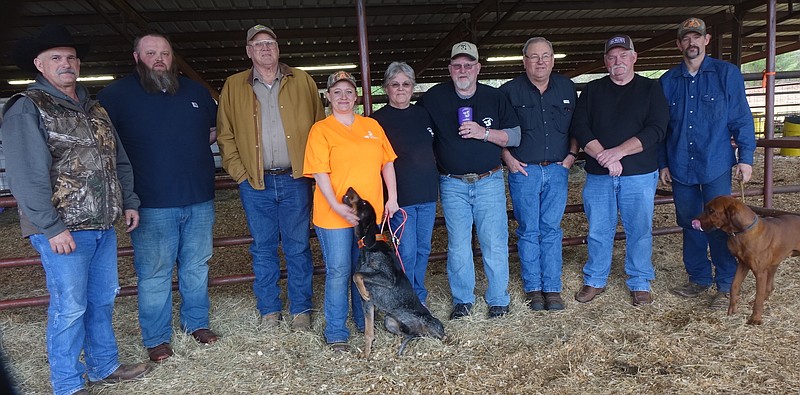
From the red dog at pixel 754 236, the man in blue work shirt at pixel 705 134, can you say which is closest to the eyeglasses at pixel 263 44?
the man in blue work shirt at pixel 705 134

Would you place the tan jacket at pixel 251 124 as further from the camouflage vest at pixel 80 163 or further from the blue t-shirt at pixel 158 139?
the camouflage vest at pixel 80 163

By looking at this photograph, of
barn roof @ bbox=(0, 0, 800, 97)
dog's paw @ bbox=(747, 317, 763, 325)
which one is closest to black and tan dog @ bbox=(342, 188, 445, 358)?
dog's paw @ bbox=(747, 317, 763, 325)

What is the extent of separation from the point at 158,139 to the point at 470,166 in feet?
6.73

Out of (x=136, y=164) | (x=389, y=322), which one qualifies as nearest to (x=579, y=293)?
(x=389, y=322)

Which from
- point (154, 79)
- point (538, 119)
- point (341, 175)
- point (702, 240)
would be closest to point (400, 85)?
point (341, 175)

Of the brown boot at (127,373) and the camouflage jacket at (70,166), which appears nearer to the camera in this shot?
the camouflage jacket at (70,166)

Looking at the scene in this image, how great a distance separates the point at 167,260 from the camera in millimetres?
3469

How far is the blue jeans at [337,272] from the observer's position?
3.42 meters

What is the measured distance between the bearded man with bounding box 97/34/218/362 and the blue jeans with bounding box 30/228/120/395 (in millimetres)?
293

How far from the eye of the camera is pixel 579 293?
14.1ft

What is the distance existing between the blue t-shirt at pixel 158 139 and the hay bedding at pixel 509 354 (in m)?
1.04

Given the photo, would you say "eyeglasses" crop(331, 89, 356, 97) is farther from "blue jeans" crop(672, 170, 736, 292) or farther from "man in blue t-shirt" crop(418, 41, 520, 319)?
"blue jeans" crop(672, 170, 736, 292)

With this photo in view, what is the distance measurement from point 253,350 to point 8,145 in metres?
1.83

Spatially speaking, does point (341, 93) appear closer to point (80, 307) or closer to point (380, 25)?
point (80, 307)
